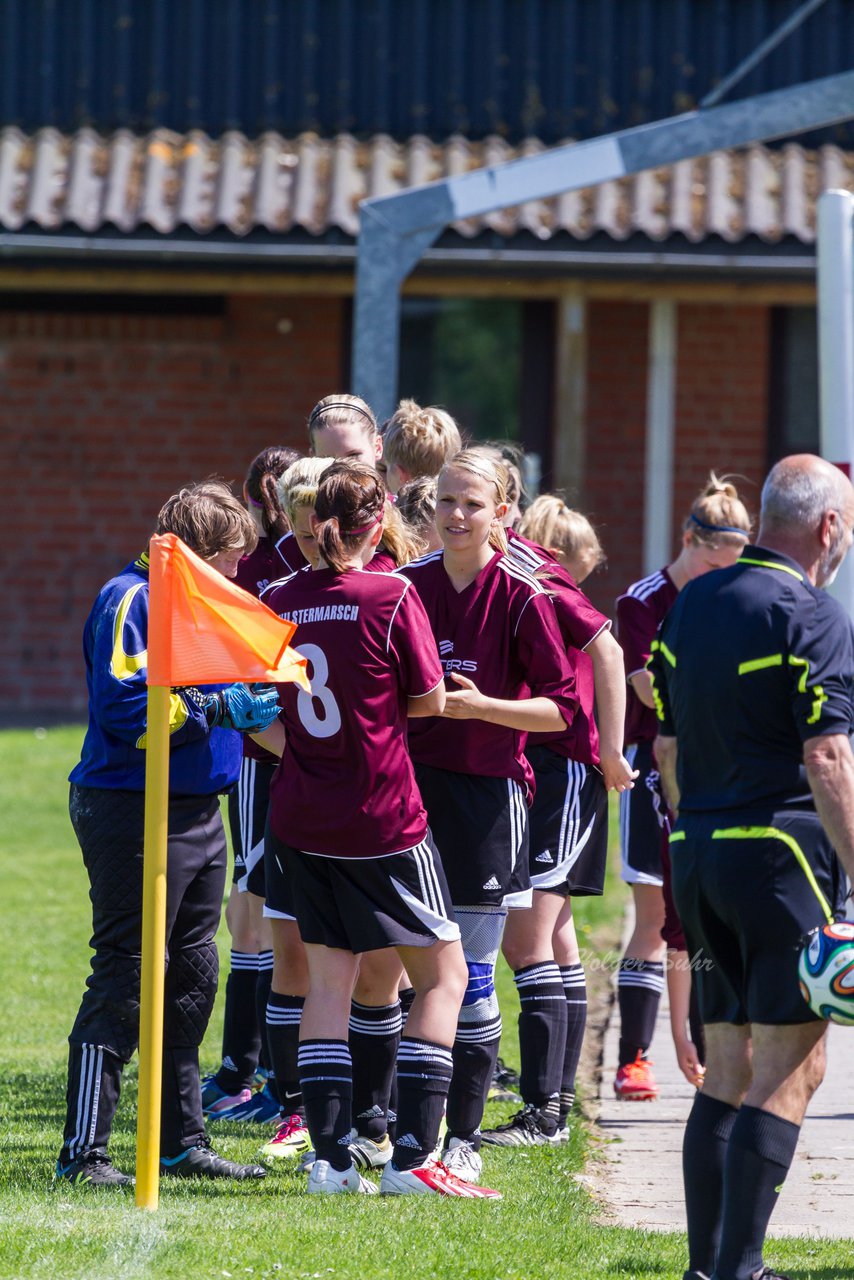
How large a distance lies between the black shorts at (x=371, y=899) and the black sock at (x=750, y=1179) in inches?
40.6

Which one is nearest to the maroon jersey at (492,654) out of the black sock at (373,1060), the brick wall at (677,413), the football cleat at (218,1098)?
the black sock at (373,1060)

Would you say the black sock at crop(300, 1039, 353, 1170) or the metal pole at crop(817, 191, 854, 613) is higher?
the metal pole at crop(817, 191, 854, 613)

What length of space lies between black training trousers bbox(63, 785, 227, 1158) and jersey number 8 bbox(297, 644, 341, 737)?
49 centimetres

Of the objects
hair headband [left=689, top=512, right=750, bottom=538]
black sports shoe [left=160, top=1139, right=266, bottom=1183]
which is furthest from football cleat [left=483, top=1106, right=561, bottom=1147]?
hair headband [left=689, top=512, right=750, bottom=538]

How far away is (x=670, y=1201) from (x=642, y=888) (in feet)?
4.58

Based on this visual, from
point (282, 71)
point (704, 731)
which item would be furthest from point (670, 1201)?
point (282, 71)

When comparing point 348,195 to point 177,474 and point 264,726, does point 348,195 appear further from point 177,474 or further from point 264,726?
point 264,726

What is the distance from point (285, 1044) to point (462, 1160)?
2.44 feet

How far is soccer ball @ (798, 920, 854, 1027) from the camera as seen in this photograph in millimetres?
3592

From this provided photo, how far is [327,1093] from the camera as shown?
4.56m

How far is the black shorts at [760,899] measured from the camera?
3.78 metres

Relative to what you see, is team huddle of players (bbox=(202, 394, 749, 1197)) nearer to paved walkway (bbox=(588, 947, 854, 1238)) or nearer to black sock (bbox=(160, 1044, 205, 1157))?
paved walkway (bbox=(588, 947, 854, 1238))

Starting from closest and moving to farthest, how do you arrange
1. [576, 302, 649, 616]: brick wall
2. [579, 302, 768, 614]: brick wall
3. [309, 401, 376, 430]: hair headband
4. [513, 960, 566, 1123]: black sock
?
[513, 960, 566, 1123]: black sock < [309, 401, 376, 430]: hair headband < [579, 302, 768, 614]: brick wall < [576, 302, 649, 616]: brick wall

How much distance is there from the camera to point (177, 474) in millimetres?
13188
